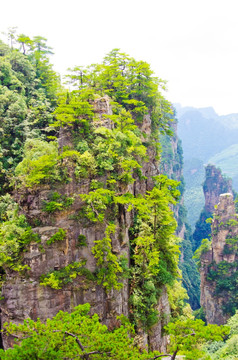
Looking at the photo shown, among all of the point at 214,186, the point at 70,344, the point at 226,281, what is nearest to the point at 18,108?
the point at 70,344

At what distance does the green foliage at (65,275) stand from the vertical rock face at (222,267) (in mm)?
25335

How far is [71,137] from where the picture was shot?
15477 millimetres

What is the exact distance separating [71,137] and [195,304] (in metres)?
45.0

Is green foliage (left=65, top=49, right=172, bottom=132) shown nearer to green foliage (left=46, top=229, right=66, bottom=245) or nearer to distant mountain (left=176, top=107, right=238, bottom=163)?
green foliage (left=46, top=229, right=66, bottom=245)

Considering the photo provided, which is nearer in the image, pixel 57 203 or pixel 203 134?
pixel 57 203

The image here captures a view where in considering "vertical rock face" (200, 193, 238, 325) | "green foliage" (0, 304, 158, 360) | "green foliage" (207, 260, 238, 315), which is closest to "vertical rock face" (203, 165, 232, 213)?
"vertical rock face" (200, 193, 238, 325)

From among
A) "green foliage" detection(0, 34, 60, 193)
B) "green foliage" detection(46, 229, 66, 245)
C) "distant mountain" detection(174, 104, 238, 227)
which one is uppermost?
"distant mountain" detection(174, 104, 238, 227)

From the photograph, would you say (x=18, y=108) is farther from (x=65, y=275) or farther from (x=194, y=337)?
(x=194, y=337)

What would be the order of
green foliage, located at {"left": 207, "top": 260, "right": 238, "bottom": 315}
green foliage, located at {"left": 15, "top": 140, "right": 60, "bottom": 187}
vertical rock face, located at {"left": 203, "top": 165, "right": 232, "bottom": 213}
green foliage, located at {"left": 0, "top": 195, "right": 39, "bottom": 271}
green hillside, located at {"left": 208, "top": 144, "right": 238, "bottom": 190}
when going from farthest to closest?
1. green hillside, located at {"left": 208, "top": 144, "right": 238, "bottom": 190}
2. vertical rock face, located at {"left": 203, "top": 165, "right": 232, "bottom": 213}
3. green foliage, located at {"left": 207, "top": 260, "right": 238, "bottom": 315}
4. green foliage, located at {"left": 15, "top": 140, "right": 60, "bottom": 187}
5. green foliage, located at {"left": 0, "top": 195, "right": 39, "bottom": 271}

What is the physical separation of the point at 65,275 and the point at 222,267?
26.3 m

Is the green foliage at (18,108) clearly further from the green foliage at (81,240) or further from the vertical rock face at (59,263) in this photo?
the green foliage at (81,240)

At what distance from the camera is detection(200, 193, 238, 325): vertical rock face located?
111ft

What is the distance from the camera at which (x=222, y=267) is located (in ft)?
112

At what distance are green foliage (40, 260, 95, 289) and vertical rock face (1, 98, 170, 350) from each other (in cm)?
9
